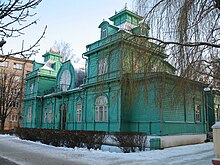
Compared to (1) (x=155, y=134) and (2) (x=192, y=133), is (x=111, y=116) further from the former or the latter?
(2) (x=192, y=133)

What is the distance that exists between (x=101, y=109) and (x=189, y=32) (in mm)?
14069

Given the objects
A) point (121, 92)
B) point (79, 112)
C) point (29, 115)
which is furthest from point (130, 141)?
point (29, 115)

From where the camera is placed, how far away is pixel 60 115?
88.1 feet

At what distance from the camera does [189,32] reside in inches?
280

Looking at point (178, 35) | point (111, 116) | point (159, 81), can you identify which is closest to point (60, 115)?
point (111, 116)

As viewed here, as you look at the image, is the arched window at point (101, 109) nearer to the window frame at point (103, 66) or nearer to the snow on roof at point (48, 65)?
the window frame at point (103, 66)

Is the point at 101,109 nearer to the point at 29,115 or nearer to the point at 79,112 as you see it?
the point at 79,112

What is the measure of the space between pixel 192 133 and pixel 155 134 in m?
4.17

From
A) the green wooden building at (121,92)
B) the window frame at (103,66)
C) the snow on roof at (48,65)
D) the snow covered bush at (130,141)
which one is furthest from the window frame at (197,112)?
the snow on roof at (48,65)

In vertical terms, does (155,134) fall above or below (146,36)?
below

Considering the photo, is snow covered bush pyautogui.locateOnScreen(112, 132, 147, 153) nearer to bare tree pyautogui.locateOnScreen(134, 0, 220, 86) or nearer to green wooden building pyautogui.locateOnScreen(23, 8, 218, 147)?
green wooden building pyautogui.locateOnScreen(23, 8, 218, 147)

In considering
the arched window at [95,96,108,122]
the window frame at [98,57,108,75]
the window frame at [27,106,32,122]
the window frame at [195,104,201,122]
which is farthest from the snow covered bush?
the window frame at [27,106,32,122]

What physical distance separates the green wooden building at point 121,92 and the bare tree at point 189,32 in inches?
13.9

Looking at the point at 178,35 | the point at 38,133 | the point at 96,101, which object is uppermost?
the point at 178,35
